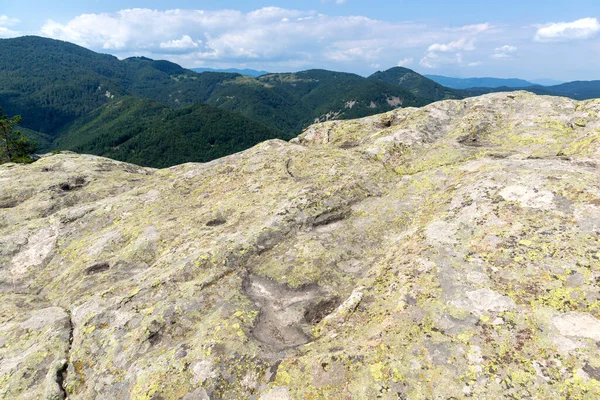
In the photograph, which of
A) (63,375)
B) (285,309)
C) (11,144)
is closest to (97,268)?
(63,375)

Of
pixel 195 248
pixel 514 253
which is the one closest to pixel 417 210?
pixel 514 253

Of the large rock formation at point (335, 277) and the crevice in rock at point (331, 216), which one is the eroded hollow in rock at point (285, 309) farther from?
the crevice in rock at point (331, 216)

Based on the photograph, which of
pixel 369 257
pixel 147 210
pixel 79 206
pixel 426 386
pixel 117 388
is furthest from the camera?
pixel 79 206

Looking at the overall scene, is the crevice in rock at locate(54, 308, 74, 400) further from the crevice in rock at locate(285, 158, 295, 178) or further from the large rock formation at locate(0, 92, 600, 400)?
the crevice in rock at locate(285, 158, 295, 178)

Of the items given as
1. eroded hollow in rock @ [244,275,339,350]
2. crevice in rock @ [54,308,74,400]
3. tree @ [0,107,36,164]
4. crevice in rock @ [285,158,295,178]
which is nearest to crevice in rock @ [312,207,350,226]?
eroded hollow in rock @ [244,275,339,350]

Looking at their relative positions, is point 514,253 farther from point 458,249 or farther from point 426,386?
point 426,386

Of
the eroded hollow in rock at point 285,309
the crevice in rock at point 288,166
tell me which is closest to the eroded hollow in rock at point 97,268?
the eroded hollow in rock at point 285,309
